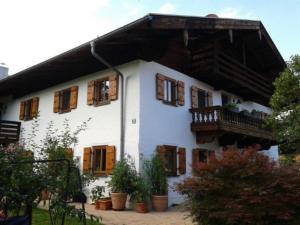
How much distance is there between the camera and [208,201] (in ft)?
20.7

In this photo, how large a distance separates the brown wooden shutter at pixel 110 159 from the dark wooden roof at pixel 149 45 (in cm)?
335

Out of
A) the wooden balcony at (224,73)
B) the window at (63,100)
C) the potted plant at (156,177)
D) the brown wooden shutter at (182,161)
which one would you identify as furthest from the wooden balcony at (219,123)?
the window at (63,100)

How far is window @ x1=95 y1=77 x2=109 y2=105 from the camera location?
13.4m

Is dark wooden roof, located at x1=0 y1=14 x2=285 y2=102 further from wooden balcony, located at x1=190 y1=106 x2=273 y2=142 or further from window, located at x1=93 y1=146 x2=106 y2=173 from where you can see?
window, located at x1=93 y1=146 x2=106 y2=173

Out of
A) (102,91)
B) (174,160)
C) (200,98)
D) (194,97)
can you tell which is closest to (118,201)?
(174,160)

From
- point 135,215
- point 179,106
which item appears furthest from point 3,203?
point 179,106

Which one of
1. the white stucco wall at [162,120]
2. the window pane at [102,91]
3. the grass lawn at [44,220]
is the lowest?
the grass lawn at [44,220]

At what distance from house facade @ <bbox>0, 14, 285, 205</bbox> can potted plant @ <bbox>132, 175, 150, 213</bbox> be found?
0.76m

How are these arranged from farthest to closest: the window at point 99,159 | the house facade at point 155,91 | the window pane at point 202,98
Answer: the window pane at point 202,98, the window at point 99,159, the house facade at point 155,91

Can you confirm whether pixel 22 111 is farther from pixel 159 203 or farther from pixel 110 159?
pixel 159 203

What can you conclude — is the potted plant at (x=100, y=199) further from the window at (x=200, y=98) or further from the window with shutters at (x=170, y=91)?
the window at (x=200, y=98)

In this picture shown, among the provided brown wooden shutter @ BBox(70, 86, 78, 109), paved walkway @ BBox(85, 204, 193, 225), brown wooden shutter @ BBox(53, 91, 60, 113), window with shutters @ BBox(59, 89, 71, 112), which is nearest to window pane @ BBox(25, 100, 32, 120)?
brown wooden shutter @ BBox(53, 91, 60, 113)

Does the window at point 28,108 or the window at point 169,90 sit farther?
the window at point 28,108

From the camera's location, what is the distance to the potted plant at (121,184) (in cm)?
1090
